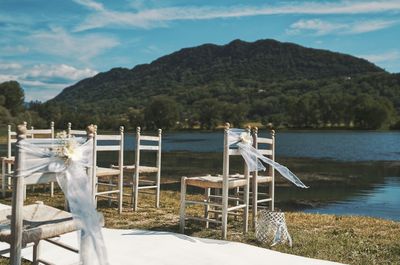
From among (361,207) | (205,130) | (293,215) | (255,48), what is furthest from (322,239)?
(255,48)

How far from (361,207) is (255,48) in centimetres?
17810

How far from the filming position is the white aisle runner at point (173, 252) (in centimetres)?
507

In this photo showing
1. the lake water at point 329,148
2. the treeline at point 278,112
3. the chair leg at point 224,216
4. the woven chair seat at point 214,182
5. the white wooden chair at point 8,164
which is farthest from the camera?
the treeline at point 278,112

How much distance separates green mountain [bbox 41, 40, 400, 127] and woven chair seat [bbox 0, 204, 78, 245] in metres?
78.1

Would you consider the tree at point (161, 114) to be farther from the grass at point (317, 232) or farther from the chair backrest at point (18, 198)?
the chair backrest at point (18, 198)

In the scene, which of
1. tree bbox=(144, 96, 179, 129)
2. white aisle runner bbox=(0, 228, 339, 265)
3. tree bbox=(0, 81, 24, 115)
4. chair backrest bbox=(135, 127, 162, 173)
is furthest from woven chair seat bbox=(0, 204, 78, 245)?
tree bbox=(144, 96, 179, 129)

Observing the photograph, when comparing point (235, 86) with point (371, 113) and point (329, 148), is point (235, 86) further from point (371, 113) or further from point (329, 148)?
point (329, 148)

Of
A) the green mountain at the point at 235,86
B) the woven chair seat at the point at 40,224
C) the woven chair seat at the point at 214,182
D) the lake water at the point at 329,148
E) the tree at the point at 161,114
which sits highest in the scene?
the green mountain at the point at 235,86

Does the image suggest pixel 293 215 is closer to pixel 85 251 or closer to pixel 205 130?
pixel 85 251

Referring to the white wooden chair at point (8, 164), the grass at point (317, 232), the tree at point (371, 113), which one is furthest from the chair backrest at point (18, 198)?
the tree at point (371, 113)

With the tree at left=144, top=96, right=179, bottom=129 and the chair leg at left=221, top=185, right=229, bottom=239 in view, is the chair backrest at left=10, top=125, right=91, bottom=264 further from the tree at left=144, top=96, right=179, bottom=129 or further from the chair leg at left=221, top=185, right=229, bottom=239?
the tree at left=144, top=96, right=179, bottom=129

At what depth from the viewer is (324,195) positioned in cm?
1416

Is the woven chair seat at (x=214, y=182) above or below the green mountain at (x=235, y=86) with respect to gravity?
below

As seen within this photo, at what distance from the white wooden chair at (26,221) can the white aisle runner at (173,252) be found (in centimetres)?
112
